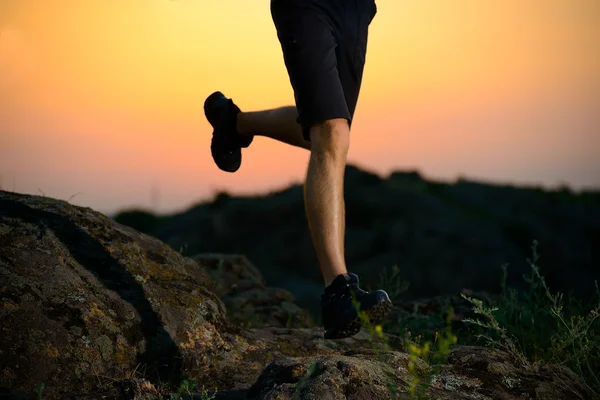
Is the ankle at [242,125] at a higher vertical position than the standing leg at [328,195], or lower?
higher

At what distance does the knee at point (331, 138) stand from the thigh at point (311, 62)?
1.4 inches

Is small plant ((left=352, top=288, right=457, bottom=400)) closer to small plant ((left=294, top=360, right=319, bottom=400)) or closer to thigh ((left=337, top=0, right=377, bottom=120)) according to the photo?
small plant ((left=294, top=360, right=319, bottom=400))

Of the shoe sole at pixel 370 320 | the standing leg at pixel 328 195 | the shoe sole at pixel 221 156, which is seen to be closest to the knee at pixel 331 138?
the standing leg at pixel 328 195

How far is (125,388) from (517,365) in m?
1.77

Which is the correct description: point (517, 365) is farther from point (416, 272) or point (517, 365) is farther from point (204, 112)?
point (416, 272)

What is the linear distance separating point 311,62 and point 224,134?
155cm

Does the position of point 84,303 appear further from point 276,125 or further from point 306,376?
point 276,125

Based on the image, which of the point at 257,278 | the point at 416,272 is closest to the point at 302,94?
the point at 257,278

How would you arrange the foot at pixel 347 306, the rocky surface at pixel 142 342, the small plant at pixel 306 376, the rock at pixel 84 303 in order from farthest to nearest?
the foot at pixel 347 306, the rock at pixel 84 303, the rocky surface at pixel 142 342, the small plant at pixel 306 376

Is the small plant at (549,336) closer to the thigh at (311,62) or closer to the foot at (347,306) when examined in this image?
the foot at (347,306)

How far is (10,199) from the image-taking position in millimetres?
4020

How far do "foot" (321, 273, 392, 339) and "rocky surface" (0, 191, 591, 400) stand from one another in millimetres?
117

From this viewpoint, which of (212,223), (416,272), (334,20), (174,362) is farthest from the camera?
(212,223)

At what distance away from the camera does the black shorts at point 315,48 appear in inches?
144
